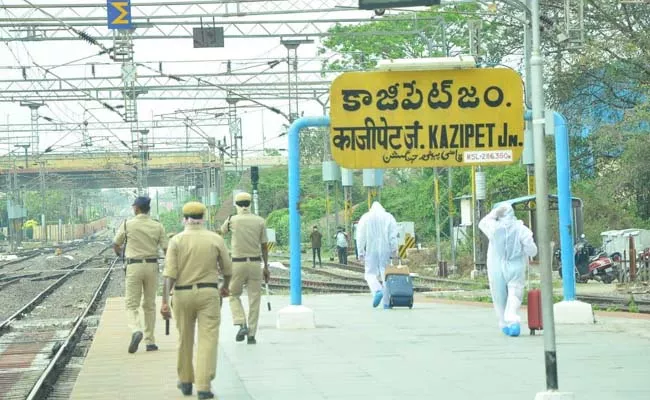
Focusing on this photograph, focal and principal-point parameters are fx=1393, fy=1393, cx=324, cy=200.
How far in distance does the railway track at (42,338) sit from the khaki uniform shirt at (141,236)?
1.79 metres

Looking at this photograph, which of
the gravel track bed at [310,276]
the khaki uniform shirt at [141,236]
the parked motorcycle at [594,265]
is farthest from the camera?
the gravel track bed at [310,276]

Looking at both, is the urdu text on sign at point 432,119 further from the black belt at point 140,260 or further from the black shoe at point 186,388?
the black shoe at point 186,388

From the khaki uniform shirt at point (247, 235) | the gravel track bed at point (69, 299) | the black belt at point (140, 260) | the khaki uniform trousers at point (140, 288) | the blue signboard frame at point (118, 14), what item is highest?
the blue signboard frame at point (118, 14)

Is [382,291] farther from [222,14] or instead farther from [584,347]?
[222,14]

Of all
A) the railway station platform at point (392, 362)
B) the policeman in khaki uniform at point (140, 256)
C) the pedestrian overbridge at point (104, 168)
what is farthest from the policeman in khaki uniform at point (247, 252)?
the pedestrian overbridge at point (104, 168)

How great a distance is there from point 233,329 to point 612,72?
89.5ft

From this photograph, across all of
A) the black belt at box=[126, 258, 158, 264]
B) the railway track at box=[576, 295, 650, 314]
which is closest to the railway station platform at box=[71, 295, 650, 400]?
the black belt at box=[126, 258, 158, 264]

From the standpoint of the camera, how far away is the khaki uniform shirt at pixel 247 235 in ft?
55.8

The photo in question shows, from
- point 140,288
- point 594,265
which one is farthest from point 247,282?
point 594,265

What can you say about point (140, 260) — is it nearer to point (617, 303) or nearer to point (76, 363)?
point (76, 363)

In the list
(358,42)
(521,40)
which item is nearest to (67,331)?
(521,40)

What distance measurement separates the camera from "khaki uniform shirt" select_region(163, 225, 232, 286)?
1240 centimetres

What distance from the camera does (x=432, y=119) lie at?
688 inches

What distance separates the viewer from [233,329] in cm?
2014
